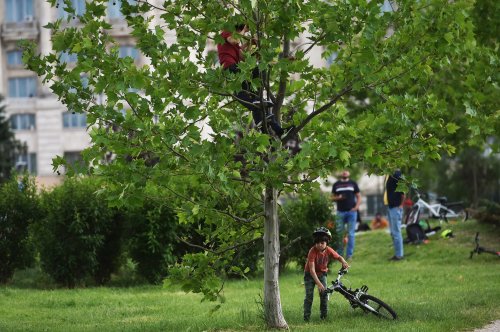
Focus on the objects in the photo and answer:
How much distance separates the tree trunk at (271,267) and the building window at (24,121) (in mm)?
68059

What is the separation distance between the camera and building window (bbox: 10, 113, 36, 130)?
77312mm

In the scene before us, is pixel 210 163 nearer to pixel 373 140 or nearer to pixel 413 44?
pixel 373 140

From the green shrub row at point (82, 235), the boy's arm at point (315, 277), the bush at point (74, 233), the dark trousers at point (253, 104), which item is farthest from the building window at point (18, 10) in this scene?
the dark trousers at point (253, 104)

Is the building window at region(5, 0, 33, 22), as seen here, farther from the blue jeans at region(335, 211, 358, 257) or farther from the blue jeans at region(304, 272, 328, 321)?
the blue jeans at region(304, 272, 328, 321)

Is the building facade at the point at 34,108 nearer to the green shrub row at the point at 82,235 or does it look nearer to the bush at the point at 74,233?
the green shrub row at the point at 82,235

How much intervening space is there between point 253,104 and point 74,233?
25.8ft

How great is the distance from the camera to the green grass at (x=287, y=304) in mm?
11984

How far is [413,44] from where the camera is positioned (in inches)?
429

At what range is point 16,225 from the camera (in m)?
18.9

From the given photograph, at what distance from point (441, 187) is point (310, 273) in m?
47.5

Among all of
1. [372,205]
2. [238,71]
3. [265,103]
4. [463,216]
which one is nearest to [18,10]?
[372,205]

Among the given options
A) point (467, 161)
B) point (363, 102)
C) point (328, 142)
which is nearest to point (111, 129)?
point (328, 142)

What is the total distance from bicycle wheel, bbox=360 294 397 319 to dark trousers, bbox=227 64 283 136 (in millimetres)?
2466

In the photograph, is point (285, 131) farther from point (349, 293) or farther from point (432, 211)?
point (432, 211)
